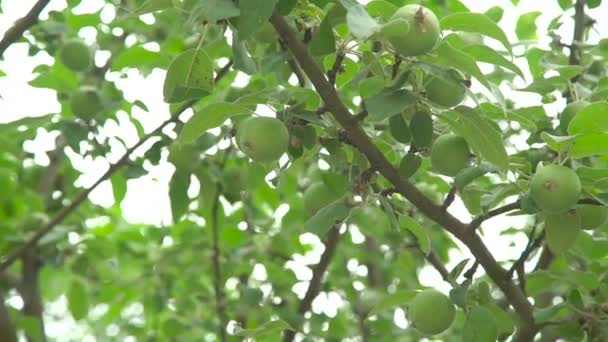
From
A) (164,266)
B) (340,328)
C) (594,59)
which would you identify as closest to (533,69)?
(594,59)

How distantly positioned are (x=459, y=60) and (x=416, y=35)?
11 cm

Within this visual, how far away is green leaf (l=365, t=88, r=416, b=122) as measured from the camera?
4.52 ft

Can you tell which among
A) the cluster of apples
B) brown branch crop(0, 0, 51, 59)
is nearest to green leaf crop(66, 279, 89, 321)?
the cluster of apples

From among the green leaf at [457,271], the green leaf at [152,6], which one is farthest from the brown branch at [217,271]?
the green leaf at [152,6]

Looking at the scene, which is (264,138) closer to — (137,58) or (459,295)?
(459,295)

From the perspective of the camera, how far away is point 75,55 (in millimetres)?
2543

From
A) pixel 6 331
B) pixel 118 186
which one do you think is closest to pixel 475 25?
pixel 118 186

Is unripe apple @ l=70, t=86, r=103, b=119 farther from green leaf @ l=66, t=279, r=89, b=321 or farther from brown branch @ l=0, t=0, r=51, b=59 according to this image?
green leaf @ l=66, t=279, r=89, b=321

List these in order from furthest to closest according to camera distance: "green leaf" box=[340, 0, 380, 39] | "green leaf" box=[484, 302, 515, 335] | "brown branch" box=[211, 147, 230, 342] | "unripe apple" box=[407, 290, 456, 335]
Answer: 1. "brown branch" box=[211, 147, 230, 342]
2. "green leaf" box=[484, 302, 515, 335]
3. "unripe apple" box=[407, 290, 456, 335]
4. "green leaf" box=[340, 0, 380, 39]

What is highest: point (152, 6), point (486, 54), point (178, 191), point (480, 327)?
point (178, 191)

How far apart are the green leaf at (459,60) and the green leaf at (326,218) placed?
0.31 metres

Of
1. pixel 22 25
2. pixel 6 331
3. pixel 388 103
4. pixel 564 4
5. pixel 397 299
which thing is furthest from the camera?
pixel 6 331

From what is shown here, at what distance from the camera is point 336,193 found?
6.29ft

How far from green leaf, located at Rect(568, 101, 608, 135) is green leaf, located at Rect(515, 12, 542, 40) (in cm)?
129
